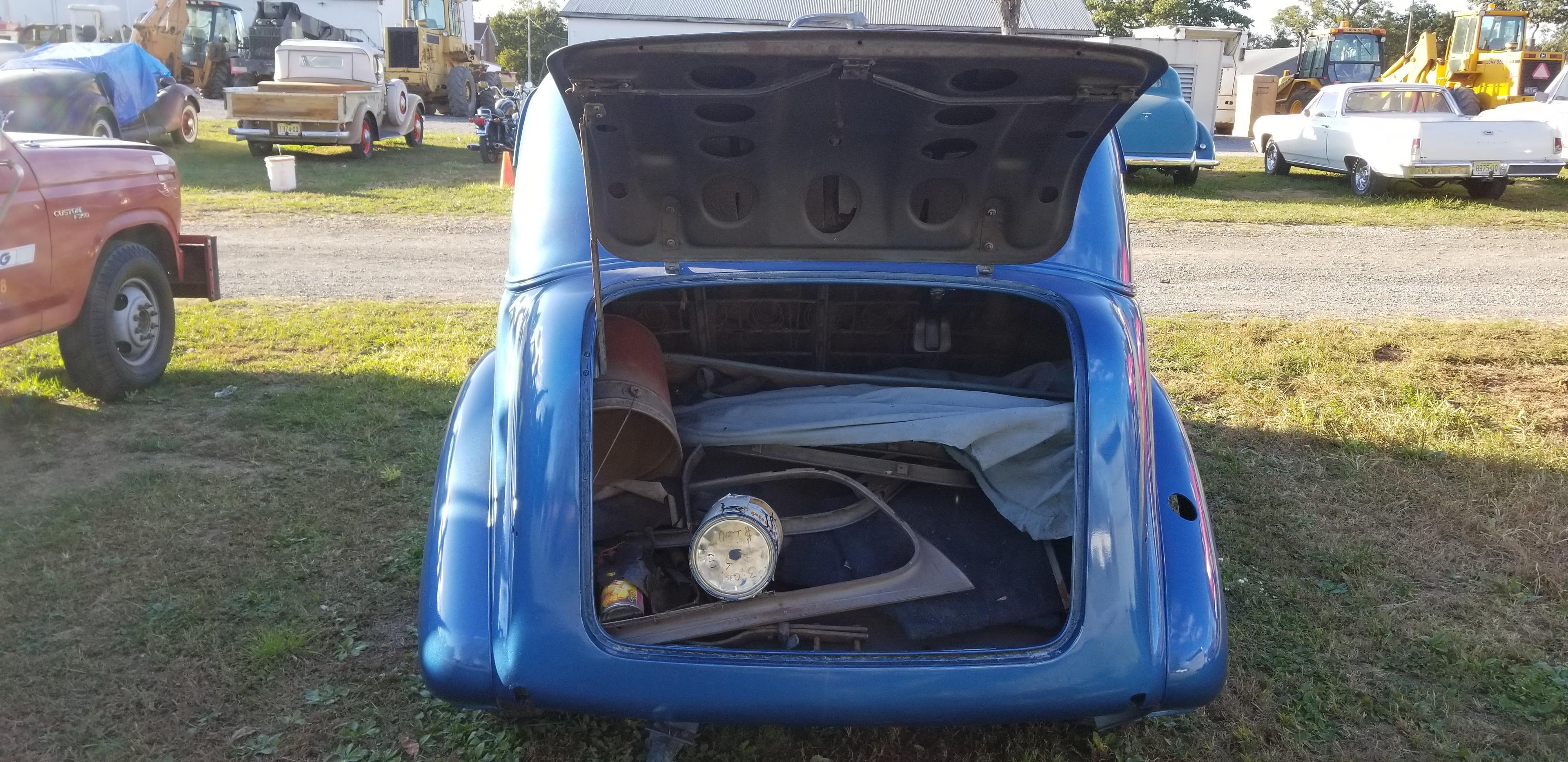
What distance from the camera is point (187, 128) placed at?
17016mm

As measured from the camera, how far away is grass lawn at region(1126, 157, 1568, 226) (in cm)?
1183

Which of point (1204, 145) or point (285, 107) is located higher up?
point (285, 107)

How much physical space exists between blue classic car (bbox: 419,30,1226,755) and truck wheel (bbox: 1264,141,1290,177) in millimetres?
14332

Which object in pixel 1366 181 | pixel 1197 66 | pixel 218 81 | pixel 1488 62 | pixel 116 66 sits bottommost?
pixel 1366 181

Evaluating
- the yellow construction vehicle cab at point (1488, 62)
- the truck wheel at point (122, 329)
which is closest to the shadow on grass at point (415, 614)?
the truck wheel at point (122, 329)

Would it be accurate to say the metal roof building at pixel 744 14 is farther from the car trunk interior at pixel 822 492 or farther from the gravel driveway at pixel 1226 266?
the car trunk interior at pixel 822 492

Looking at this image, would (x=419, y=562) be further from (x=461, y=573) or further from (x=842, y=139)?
(x=842, y=139)

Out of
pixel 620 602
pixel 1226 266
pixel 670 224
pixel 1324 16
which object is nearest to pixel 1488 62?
pixel 1226 266

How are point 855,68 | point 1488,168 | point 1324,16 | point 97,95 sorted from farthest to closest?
point 1324,16, point 97,95, point 1488,168, point 855,68

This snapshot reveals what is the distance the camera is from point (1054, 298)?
9.05 ft

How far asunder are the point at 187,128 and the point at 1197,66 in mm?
17970

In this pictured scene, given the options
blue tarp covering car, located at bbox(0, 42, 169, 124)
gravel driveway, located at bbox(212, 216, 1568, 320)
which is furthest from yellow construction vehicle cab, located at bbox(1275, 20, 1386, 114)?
blue tarp covering car, located at bbox(0, 42, 169, 124)

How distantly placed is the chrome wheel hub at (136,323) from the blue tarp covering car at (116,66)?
1127 cm

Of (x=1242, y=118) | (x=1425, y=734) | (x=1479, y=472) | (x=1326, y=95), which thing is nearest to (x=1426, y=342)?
(x=1479, y=472)
